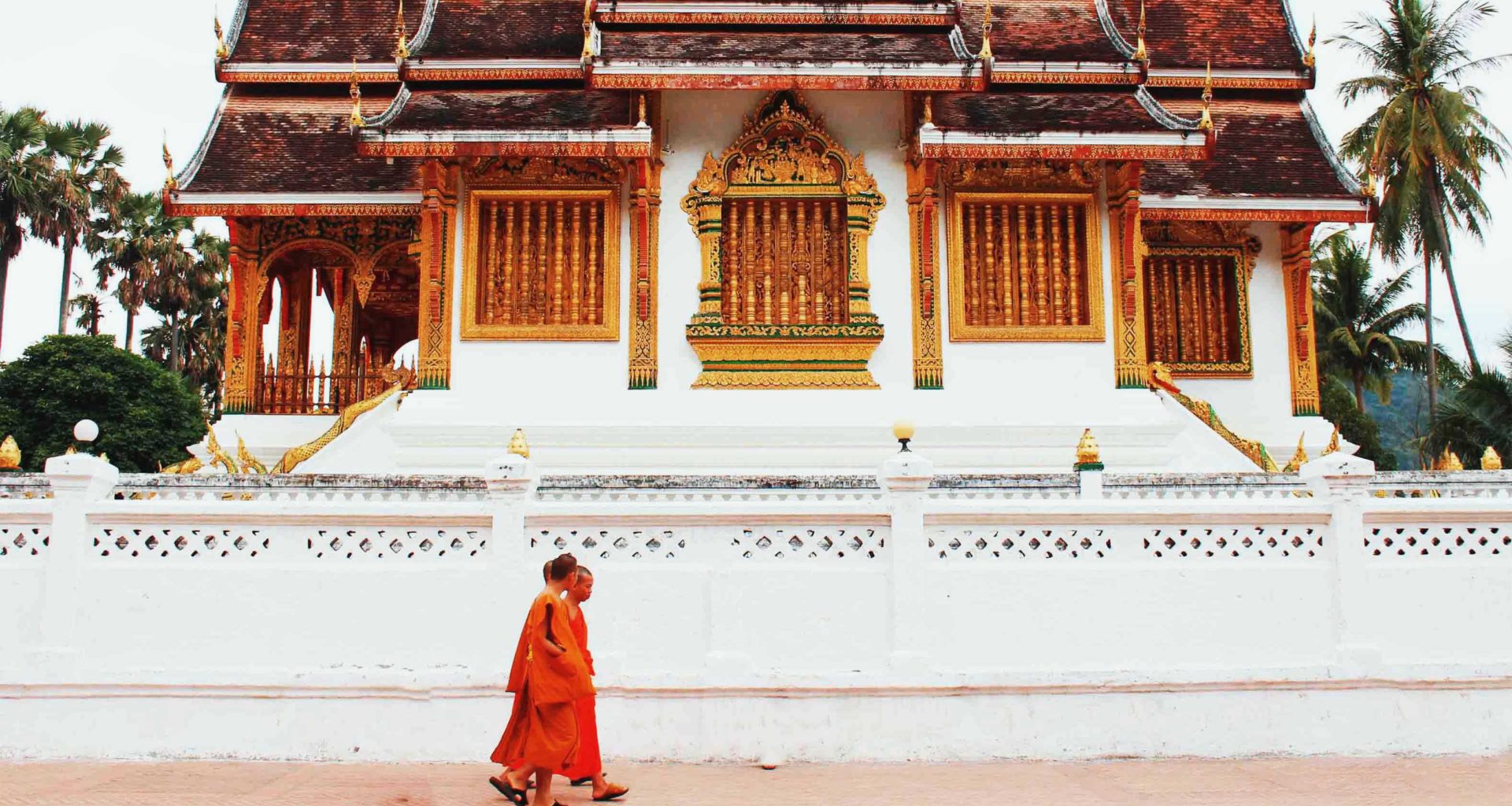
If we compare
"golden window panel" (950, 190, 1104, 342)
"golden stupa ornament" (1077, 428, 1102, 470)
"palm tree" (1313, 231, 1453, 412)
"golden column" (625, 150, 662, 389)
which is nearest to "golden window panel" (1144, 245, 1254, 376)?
"golden window panel" (950, 190, 1104, 342)

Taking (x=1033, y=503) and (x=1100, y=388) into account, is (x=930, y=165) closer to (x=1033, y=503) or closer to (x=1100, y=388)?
(x=1100, y=388)

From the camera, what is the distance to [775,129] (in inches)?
477

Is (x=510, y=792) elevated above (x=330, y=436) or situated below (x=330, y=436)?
below

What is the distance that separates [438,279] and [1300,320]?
9690 millimetres

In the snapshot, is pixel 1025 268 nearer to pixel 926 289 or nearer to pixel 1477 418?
pixel 926 289

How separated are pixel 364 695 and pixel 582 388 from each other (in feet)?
17.5

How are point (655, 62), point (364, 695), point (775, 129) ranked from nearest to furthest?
point (364, 695)
point (655, 62)
point (775, 129)

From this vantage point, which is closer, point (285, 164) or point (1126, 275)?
point (1126, 275)

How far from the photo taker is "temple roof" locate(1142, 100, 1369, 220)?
13.7 metres

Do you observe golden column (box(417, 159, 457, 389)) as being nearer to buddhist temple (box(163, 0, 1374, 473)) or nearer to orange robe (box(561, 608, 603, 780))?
buddhist temple (box(163, 0, 1374, 473))

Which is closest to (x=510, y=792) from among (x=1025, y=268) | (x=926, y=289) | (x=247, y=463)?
(x=926, y=289)

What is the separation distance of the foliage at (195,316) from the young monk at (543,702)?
30.7 meters

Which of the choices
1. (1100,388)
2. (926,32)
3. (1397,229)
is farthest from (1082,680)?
(1397,229)

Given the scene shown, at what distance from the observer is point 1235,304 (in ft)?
48.0
